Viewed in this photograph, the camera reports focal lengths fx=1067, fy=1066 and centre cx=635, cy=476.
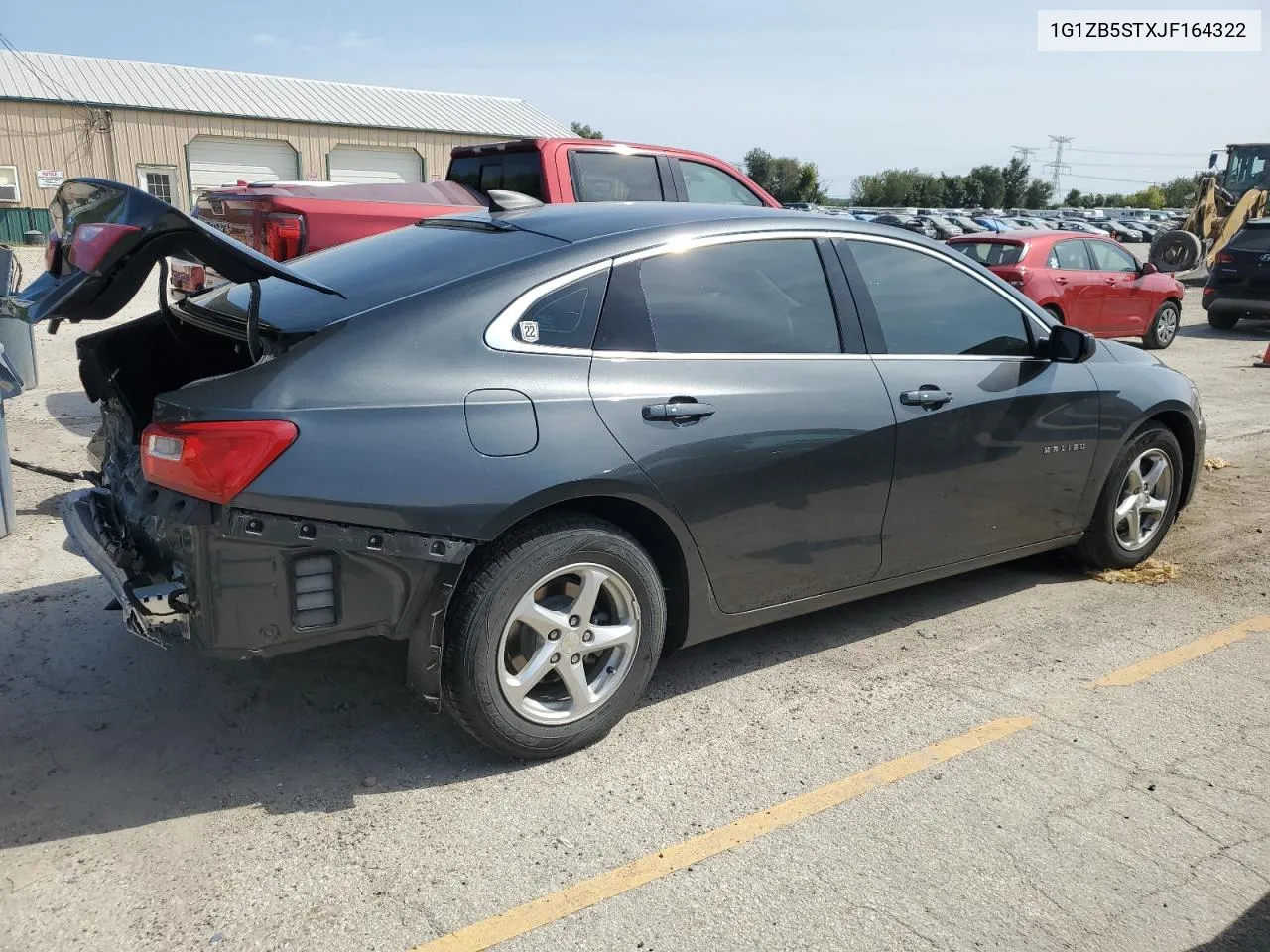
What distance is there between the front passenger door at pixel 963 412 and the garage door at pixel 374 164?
1427 inches

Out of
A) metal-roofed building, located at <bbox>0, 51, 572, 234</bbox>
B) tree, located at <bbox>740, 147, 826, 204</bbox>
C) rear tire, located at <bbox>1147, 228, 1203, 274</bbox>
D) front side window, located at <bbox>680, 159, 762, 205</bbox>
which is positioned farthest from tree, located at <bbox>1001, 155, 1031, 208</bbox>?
front side window, located at <bbox>680, 159, 762, 205</bbox>

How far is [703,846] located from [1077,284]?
12.0 m

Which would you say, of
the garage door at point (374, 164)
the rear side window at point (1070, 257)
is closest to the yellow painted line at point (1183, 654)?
the rear side window at point (1070, 257)

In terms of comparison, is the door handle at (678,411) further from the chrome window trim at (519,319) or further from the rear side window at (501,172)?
the rear side window at (501,172)

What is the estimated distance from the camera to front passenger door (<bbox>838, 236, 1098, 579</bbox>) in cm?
412

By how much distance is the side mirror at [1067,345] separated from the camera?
4605mm

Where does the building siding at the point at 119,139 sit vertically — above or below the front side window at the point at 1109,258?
above

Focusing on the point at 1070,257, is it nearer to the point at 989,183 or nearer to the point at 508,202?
the point at 508,202

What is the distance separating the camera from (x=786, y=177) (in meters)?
75.9

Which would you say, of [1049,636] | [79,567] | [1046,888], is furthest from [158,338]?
[1049,636]

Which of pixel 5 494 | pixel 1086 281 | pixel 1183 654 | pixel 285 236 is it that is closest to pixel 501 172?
pixel 285 236

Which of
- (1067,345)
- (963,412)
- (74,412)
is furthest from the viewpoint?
(74,412)

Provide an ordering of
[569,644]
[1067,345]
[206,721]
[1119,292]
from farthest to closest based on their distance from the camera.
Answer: [1119,292] → [1067,345] → [206,721] → [569,644]

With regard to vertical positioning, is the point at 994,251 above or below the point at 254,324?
above
